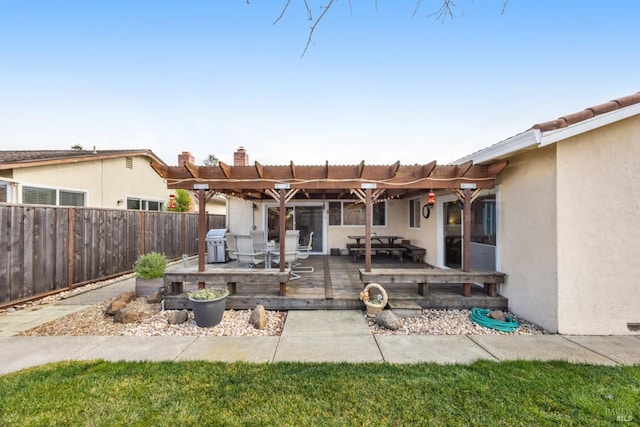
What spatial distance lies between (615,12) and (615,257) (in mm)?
5587

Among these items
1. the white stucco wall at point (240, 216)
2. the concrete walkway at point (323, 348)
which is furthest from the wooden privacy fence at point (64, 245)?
the white stucco wall at point (240, 216)

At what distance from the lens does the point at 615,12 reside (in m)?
5.66

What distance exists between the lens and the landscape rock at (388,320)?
4.29 m

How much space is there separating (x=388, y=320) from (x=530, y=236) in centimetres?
293

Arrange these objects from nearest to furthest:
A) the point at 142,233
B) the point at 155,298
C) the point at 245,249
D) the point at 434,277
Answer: the point at 434,277 < the point at 155,298 < the point at 245,249 < the point at 142,233

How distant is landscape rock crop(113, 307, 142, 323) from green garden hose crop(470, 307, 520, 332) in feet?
19.9

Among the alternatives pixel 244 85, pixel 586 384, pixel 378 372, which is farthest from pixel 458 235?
pixel 244 85

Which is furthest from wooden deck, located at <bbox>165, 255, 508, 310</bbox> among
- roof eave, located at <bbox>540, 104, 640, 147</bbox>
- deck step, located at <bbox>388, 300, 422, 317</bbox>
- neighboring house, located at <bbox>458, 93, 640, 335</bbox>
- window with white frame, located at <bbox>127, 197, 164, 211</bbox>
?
window with white frame, located at <bbox>127, 197, 164, 211</bbox>

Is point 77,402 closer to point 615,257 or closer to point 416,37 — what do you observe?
point 615,257

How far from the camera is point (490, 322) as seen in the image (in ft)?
14.7

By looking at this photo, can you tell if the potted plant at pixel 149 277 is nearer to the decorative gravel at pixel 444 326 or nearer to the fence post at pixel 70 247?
the fence post at pixel 70 247

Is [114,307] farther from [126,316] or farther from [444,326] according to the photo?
[444,326]

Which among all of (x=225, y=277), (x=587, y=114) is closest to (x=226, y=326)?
(x=225, y=277)

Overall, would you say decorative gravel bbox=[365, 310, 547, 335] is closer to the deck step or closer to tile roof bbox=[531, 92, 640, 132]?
the deck step
